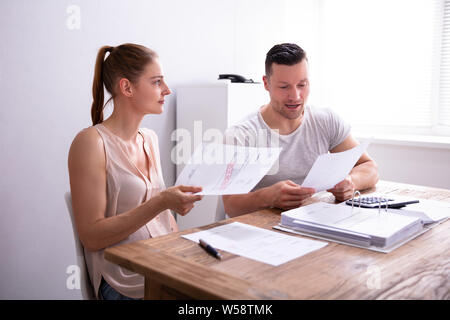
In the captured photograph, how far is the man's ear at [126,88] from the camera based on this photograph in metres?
1.47

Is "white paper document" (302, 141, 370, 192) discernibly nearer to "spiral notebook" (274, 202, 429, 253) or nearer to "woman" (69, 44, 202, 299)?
"spiral notebook" (274, 202, 429, 253)

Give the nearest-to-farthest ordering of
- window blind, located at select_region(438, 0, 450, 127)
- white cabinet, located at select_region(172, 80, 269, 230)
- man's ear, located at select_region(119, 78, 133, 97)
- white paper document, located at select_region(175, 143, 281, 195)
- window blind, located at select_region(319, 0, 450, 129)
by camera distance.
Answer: white paper document, located at select_region(175, 143, 281, 195) → man's ear, located at select_region(119, 78, 133, 97) → white cabinet, located at select_region(172, 80, 269, 230) → window blind, located at select_region(438, 0, 450, 127) → window blind, located at select_region(319, 0, 450, 129)

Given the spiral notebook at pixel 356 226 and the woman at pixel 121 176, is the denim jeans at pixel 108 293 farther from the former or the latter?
the spiral notebook at pixel 356 226

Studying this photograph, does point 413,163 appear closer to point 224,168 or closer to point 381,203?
point 381,203

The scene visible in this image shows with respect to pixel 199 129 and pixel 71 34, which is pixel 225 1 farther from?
pixel 71 34

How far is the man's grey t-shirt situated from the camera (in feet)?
5.69

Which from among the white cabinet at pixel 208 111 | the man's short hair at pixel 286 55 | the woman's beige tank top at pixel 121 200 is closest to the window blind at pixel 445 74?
the white cabinet at pixel 208 111

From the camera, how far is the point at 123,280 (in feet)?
4.25

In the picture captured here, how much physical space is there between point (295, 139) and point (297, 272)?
1.02 m

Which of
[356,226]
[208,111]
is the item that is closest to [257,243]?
[356,226]

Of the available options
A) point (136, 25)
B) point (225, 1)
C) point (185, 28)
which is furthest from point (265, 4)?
point (136, 25)

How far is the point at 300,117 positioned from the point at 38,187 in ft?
4.49

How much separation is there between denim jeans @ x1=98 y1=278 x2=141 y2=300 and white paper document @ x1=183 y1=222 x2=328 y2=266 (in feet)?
1.23

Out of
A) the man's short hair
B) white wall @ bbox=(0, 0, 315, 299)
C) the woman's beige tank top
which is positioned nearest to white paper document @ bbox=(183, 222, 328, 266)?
the woman's beige tank top
